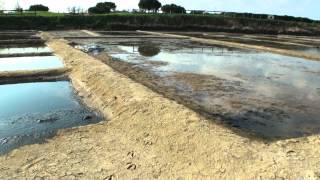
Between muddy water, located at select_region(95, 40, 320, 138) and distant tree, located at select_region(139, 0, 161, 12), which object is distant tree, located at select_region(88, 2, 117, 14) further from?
muddy water, located at select_region(95, 40, 320, 138)

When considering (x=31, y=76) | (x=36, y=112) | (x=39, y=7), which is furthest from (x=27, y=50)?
(x=39, y=7)

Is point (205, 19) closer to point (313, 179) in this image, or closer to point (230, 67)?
point (230, 67)

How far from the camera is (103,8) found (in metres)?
58.1

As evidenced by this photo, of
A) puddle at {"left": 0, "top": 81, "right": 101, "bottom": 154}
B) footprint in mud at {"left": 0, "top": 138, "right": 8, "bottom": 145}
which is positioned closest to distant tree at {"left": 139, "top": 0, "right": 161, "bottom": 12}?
puddle at {"left": 0, "top": 81, "right": 101, "bottom": 154}

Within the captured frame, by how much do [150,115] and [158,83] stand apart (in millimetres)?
4350

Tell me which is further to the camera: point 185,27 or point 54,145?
point 185,27

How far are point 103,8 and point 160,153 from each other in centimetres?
5337

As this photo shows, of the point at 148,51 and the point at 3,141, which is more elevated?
the point at 148,51

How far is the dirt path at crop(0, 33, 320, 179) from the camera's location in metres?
6.06

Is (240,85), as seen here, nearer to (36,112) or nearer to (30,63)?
(36,112)

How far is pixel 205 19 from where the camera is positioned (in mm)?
51906

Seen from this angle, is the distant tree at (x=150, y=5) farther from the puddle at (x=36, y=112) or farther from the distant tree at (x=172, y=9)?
the puddle at (x=36, y=112)

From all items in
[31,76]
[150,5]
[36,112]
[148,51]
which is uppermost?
[150,5]

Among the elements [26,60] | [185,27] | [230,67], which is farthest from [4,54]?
[185,27]
